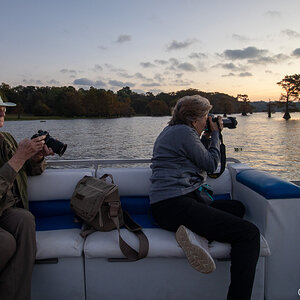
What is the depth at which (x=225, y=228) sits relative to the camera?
68.7 inches

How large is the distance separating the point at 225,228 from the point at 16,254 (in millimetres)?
1208

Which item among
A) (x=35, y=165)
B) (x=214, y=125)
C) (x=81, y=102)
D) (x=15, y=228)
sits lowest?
(x=15, y=228)

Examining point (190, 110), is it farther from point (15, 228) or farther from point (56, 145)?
point (15, 228)

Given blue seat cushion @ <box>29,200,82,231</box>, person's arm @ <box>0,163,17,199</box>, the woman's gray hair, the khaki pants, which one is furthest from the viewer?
blue seat cushion @ <box>29,200,82,231</box>

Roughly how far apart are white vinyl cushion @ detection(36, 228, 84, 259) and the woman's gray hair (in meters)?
1.03

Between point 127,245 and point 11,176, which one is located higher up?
point 11,176

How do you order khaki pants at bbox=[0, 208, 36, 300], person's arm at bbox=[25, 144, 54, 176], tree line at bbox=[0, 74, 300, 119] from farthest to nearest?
1. tree line at bbox=[0, 74, 300, 119]
2. person's arm at bbox=[25, 144, 54, 176]
3. khaki pants at bbox=[0, 208, 36, 300]

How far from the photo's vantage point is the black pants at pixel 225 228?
1645mm

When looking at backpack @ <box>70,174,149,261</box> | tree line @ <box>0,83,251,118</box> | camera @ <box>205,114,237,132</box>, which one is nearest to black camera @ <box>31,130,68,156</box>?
backpack @ <box>70,174,149,261</box>

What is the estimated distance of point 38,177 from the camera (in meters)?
2.47

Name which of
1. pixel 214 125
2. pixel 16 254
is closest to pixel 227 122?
pixel 214 125

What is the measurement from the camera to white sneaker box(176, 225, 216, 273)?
64.4 inches

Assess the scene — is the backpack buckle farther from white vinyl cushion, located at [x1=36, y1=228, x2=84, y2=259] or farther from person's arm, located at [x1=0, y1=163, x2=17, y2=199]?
person's arm, located at [x1=0, y1=163, x2=17, y2=199]

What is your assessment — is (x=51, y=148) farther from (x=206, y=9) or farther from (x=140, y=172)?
(x=206, y=9)
